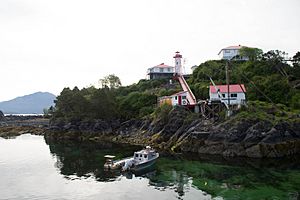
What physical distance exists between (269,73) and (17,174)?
2627 inches

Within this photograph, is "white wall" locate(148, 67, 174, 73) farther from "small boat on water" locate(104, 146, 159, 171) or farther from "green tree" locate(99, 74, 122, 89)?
"small boat on water" locate(104, 146, 159, 171)

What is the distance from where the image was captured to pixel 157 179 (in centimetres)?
4419

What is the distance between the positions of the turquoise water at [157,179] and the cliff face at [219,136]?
404 cm

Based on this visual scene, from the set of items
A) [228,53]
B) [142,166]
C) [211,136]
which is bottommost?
[142,166]

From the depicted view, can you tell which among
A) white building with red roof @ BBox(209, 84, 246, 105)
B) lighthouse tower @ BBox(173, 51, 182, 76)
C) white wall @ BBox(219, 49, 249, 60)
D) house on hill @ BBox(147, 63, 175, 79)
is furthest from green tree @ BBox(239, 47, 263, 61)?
house on hill @ BBox(147, 63, 175, 79)

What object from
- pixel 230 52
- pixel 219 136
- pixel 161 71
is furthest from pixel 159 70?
pixel 219 136

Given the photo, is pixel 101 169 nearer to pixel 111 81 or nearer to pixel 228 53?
pixel 228 53

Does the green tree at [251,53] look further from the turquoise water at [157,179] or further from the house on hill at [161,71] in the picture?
the turquoise water at [157,179]

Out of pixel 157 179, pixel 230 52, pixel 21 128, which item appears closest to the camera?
pixel 157 179

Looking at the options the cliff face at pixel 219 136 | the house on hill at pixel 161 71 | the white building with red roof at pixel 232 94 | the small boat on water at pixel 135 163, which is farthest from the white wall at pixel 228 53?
the small boat on water at pixel 135 163

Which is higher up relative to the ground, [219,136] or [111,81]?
[111,81]

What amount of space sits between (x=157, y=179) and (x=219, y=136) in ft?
69.7

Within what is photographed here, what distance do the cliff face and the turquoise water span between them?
13.3ft

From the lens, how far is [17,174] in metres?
48.6
